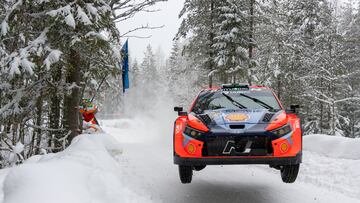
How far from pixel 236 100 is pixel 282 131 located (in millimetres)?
1473

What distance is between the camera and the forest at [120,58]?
9414 millimetres

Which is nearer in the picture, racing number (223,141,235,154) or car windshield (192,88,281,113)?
racing number (223,141,235,154)

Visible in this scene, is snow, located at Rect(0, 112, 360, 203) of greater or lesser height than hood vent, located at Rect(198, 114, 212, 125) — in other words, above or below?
below

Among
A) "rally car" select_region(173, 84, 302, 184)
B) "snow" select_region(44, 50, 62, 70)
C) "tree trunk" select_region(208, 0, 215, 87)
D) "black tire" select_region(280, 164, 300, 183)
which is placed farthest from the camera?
"tree trunk" select_region(208, 0, 215, 87)

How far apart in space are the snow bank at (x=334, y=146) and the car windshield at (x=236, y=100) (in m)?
5.08

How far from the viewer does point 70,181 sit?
16.1ft

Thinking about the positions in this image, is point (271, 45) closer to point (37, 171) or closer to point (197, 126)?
point (197, 126)

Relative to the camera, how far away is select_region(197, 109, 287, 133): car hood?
6.00 meters

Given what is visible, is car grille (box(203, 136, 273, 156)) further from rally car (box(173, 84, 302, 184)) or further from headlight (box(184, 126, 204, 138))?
headlight (box(184, 126, 204, 138))

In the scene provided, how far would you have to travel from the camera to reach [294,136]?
6.25 m

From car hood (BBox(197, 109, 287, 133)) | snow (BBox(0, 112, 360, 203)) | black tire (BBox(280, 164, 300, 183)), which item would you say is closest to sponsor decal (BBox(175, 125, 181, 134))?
car hood (BBox(197, 109, 287, 133))

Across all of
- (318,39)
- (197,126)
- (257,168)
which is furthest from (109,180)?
(318,39)

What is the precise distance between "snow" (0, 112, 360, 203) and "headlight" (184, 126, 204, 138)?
1284mm

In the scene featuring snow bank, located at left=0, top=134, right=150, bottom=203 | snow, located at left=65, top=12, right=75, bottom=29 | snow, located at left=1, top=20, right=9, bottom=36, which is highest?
snow, located at left=65, top=12, right=75, bottom=29
